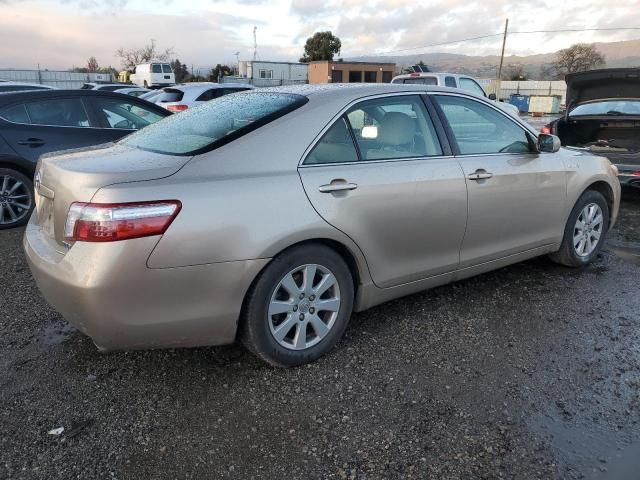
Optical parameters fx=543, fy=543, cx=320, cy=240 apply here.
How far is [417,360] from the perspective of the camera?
3215 mm

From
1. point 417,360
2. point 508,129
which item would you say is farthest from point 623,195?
point 417,360

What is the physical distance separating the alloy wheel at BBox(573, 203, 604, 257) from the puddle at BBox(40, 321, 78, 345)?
13.1 feet

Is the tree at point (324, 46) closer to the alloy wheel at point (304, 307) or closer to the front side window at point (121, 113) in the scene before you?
the front side window at point (121, 113)

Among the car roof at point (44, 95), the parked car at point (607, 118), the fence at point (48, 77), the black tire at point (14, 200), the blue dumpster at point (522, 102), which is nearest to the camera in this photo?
the black tire at point (14, 200)

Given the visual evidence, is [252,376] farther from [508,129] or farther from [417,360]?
[508,129]

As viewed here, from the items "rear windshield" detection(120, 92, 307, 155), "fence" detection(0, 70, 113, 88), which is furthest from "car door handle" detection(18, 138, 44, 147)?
"fence" detection(0, 70, 113, 88)

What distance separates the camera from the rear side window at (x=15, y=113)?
6145mm

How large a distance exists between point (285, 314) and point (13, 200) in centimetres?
464

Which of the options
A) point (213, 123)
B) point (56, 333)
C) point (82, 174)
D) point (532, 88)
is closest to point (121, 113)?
point (56, 333)

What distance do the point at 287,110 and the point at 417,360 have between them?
64.8 inches

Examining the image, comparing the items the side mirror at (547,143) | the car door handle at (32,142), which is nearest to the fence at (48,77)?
the car door handle at (32,142)

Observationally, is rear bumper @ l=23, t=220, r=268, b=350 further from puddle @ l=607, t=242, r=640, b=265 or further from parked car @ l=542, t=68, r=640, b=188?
parked car @ l=542, t=68, r=640, b=188

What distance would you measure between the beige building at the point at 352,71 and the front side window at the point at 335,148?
45.4 meters

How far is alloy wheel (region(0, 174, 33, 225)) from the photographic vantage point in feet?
20.0
